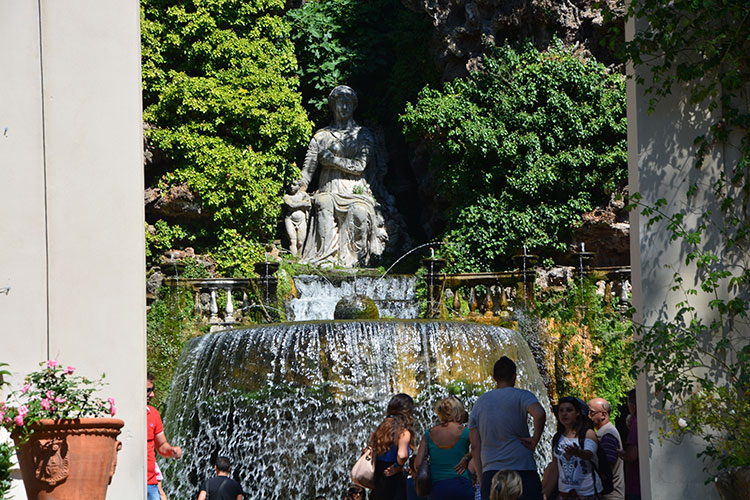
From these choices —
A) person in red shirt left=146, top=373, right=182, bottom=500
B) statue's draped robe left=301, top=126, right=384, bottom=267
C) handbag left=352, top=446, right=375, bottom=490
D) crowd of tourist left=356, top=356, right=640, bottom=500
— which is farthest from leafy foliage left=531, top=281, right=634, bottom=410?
person in red shirt left=146, top=373, right=182, bottom=500

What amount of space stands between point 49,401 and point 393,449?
7.68ft

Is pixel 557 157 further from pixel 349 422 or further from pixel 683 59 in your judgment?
pixel 683 59

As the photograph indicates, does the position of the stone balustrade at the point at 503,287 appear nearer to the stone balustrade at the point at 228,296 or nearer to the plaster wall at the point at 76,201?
the stone balustrade at the point at 228,296

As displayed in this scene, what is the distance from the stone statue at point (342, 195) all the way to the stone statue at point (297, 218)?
0.36ft

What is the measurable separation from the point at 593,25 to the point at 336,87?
4.37 m

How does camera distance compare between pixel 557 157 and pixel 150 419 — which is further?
pixel 557 157

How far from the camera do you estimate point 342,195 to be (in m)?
17.2

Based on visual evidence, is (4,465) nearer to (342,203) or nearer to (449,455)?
(449,455)

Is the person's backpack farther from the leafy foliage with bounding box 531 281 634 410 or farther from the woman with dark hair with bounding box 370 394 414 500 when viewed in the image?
the leafy foliage with bounding box 531 281 634 410

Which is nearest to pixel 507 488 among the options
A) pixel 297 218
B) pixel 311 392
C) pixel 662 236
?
pixel 662 236

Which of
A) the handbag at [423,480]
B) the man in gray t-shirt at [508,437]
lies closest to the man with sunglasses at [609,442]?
the man in gray t-shirt at [508,437]

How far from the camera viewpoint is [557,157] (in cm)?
1602

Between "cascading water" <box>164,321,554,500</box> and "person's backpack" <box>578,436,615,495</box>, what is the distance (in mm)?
4614

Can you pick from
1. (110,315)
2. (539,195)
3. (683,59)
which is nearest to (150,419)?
(110,315)
